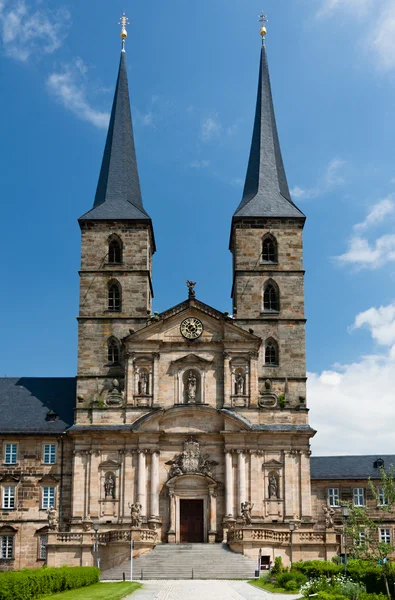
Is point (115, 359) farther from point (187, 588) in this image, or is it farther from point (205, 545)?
point (187, 588)

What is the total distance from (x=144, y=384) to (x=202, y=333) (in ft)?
16.9

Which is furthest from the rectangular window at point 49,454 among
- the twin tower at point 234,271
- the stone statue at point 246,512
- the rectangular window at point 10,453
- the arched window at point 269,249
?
the arched window at point 269,249

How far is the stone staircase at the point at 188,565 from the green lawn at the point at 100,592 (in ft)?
20.8

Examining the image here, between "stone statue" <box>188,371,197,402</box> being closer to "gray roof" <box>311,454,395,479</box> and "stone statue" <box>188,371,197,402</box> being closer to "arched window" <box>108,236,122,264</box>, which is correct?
"arched window" <box>108,236,122,264</box>

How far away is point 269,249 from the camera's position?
204ft

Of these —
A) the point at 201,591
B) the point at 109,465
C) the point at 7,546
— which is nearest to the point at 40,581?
the point at 201,591

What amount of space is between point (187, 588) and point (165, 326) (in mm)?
22522

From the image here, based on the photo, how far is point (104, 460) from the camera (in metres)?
56.7

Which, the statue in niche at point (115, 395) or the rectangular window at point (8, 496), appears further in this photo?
the statue in niche at point (115, 395)

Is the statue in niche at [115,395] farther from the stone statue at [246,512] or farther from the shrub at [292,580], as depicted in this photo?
the shrub at [292,580]

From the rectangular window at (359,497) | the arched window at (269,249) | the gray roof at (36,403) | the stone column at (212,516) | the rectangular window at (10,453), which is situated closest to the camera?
the stone column at (212,516)

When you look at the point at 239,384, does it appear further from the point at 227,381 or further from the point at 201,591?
the point at 201,591

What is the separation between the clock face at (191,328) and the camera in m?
58.8

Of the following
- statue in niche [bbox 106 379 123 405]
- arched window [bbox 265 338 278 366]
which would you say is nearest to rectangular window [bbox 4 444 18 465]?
statue in niche [bbox 106 379 123 405]
